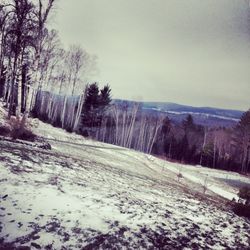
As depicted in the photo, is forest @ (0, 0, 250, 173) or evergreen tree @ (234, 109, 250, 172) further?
evergreen tree @ (234, 109, 250, 172)

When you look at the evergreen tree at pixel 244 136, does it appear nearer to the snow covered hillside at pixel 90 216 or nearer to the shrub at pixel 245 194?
the shrub at pixel 245 194


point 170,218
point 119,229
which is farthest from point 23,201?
point 170,218

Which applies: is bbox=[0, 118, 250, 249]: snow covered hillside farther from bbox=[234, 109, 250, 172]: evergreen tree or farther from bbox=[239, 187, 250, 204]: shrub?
bbox=[234, 109, 250, 172]: evergreen tree

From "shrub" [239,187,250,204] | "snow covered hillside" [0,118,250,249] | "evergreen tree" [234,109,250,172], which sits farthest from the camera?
"evergreen tree" [234,109,250,172]

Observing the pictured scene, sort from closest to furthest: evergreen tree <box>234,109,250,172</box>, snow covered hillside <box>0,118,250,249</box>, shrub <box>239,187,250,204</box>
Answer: snow covered hillside <box>0,118,250,249</box> < shrub <box>239,187,250,204</box> < evergreen tree <box>234,109,250,172</box>

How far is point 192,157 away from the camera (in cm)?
5341

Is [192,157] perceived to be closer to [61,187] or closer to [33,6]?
[33,6]

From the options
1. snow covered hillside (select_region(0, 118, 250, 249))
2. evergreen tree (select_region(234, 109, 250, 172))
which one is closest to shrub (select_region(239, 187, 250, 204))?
snow covered hillside (select_region(0, 118, 250, 249))

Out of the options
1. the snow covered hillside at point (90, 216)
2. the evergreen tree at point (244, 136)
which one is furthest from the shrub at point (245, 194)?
the evergreen tree at point (244, 136)

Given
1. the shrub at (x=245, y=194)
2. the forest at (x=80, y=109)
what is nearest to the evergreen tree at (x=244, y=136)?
the forest at (x=80, y=109)

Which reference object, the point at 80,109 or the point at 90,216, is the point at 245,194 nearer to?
the point at 90,216

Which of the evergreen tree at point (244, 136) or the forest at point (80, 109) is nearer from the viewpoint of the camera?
the forest at point (80, 109)

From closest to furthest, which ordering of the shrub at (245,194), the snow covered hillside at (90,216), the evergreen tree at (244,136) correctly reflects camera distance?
the snow covered hillside at (90,216) → the shrub at (245,194) → the evergreen tree at (244,136)

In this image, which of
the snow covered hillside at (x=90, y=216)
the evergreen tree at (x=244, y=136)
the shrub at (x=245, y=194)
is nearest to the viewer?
the snow covered hillside at (x=90, y=216)
